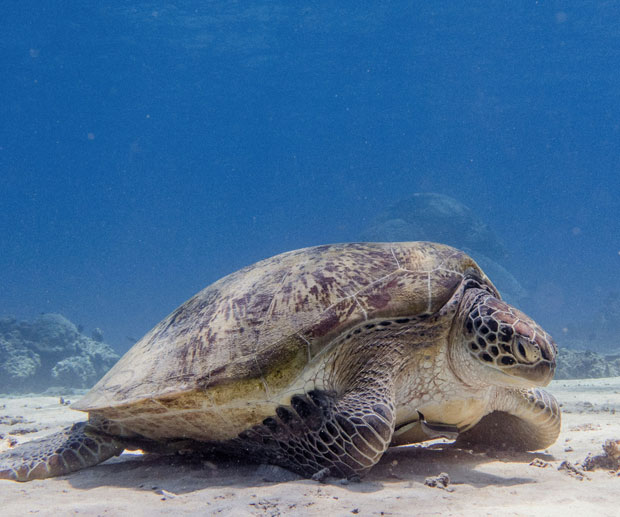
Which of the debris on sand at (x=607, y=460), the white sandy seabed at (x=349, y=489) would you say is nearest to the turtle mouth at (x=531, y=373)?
the white sandy seabed at (x=349, y=489)

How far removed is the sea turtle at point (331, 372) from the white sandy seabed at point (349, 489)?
0.59ft

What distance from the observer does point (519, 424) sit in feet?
10.7

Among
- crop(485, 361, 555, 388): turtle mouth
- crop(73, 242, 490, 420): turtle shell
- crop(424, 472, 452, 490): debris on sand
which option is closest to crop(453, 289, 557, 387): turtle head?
crop(485, 361, 555, 388): turtle mouth

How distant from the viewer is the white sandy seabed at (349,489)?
72.0 inches

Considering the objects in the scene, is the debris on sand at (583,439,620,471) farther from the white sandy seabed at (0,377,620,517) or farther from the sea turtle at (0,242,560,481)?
the sea turtle at (0,242,560,481)

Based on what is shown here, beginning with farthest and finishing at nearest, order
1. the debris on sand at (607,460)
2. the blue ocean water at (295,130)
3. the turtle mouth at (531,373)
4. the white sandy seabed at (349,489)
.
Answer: the blue ocean water at (295,130) → the debris on sand at (607,460) → the turtle mouth at (531,373) → the white sandy seabed at (349,489)

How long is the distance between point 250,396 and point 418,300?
1.27m

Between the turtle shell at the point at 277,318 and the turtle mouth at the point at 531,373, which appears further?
the turtle shell at the point at 277,318

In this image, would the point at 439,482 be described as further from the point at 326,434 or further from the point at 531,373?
the point at 531,373

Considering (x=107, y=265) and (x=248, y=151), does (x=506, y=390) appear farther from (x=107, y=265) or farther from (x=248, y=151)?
(x=248, y=151)

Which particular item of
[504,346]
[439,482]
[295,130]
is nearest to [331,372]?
[439,482]

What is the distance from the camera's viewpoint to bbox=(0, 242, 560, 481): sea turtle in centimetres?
243

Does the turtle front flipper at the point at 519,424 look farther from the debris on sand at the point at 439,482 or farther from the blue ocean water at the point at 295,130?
the blue ocean water at the point at 295,130

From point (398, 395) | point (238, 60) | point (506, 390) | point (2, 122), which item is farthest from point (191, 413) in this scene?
point (2, 122)
